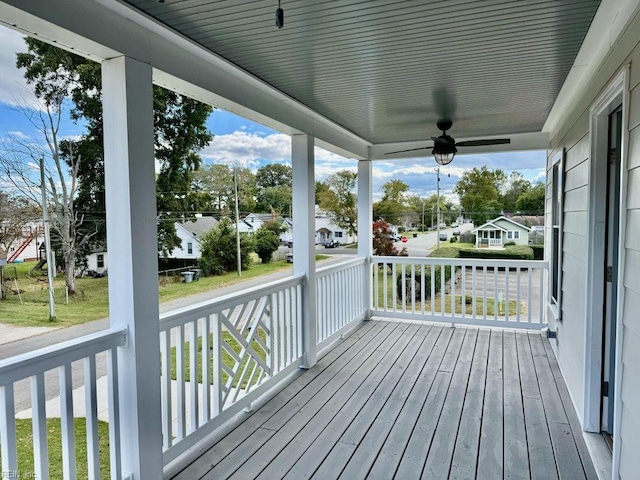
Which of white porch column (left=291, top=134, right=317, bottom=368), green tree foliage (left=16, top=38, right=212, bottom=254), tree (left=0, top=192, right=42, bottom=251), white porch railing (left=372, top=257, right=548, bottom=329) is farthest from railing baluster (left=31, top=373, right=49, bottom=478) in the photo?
white porch railing (left=372, top=257, right=548, bottom=329)

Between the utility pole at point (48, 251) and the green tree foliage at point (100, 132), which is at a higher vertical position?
the green tree foliage at point (100, 132)

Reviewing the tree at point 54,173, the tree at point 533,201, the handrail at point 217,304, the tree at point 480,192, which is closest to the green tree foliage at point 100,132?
the tree at point 54,173

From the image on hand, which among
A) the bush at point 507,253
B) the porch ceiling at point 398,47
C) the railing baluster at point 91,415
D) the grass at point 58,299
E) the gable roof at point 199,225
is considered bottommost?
the railing baluster at point 91,415

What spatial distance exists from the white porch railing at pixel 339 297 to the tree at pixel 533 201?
2.25 m

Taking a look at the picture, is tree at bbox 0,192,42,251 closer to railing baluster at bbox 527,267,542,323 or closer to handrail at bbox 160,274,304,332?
handrail at bbox 160,274,304,332

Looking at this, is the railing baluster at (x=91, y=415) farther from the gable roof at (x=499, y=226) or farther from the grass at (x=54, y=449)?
the gable roof at (x=499, y=226)

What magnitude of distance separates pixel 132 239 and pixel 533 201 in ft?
16.7

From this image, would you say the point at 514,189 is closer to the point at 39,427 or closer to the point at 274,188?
the point at 274,188

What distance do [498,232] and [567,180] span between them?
2040 millimetres

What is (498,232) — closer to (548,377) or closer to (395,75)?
(548,377)

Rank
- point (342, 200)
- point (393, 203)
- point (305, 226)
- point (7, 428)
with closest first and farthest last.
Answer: point (7, 428) → point (305, 226) → point (342, 200) → point (393, 203)

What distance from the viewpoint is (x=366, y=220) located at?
5.93 meters

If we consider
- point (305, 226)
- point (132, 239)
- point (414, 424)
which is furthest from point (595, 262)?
point (132, 239)

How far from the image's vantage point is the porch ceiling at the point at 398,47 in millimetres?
1952
